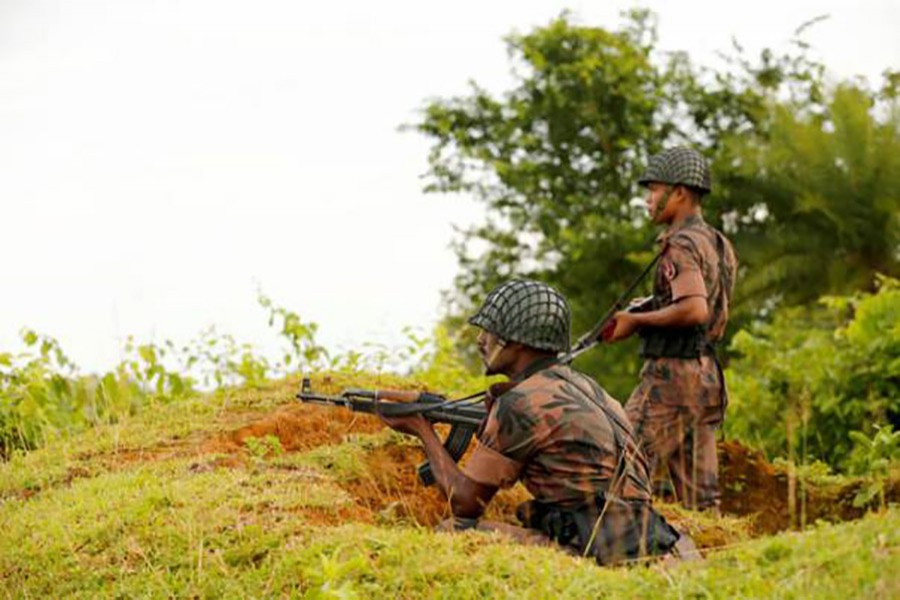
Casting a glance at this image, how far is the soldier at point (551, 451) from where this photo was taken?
6.12 meters

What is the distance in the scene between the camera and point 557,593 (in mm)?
5184

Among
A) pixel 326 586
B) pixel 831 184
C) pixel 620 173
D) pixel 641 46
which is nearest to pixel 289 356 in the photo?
pixel 326 586

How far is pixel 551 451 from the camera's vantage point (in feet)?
20.2

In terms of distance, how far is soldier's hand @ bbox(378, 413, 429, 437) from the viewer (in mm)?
6922

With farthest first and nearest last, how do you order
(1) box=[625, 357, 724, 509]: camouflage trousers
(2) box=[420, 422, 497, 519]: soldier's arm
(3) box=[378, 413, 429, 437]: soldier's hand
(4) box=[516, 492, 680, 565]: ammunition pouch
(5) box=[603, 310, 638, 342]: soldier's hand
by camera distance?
(1) box=[625, 357, 724, 509]: camouflage trousers, (5) box=[603, 310, 638, 342]: soldier's hand, (3) box=[378, 413, 429, 437]: soldier's hand, (2) box=[420, 422, 497, 519]: soldier's arm, (4) box=[516, 492, 680, 565]: ammunition pouch

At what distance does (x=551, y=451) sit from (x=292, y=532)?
1.23 metres

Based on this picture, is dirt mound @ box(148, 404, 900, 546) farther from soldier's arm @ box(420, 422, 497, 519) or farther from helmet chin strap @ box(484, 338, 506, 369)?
helmet chin strap @ box(484, 338, 506, 369)

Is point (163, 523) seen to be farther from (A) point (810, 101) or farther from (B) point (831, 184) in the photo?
(A) point (810, 101)

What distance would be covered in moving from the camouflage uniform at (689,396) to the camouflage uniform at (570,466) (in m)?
2.05

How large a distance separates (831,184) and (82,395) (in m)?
13.0

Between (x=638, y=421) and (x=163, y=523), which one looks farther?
(x=638, y=421)

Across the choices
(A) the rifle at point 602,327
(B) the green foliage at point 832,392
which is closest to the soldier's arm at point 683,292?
(A) the rifle at point 602,327

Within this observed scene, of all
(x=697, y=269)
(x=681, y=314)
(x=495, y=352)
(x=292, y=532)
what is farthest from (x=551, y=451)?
(x=697, y=269)

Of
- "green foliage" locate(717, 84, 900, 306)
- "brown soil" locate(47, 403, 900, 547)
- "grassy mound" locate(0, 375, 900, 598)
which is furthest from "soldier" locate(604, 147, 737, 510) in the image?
"green foliage" locate(717, 84, 900, 306)
